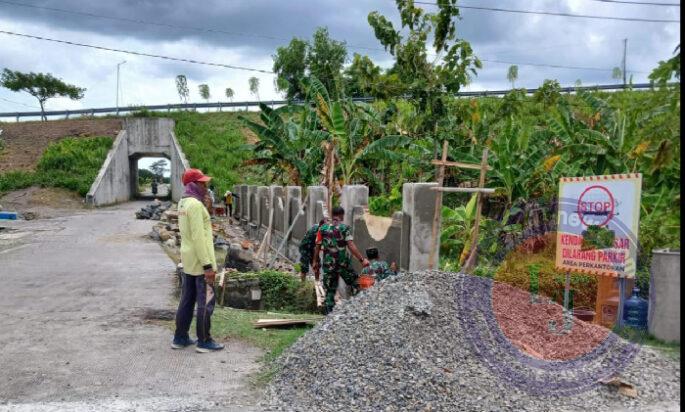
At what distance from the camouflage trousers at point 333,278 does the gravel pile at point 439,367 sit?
181cm

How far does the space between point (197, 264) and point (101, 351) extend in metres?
1.30

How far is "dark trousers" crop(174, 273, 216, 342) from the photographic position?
6520mm

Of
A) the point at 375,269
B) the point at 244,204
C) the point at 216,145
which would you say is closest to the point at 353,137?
the point at 375,269

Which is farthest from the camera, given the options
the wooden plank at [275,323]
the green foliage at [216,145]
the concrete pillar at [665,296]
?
the green foliage at [216,145]

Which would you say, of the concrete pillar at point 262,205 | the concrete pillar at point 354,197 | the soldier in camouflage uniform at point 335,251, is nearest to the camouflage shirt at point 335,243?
the soldier in camouflage uniform at point 335,251

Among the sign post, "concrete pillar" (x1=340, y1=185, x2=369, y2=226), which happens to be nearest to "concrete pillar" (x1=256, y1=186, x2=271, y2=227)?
"concrete pillar" (x1=340, y1=185, x2=369, y2=226)

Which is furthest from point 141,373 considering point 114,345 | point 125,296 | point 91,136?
point 91,136

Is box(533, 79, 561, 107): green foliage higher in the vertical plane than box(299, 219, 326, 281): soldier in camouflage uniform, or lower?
higher

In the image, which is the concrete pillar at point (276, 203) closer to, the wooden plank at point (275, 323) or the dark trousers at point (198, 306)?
the wooden plank at point (275, 323)

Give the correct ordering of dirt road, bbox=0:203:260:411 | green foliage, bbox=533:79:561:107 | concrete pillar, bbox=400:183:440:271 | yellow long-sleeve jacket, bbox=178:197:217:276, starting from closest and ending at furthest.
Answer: dirt road, bbox=0:203:260:411 < yellow long-sleeve jacket, bbox=178:197:217:276 < concrete pillar, bbox=400:183:440:271 < green foliage, bbox=533:79:561:107

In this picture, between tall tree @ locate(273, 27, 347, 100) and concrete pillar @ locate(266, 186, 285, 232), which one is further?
tall tree @ locate(273, 27, 347, 100)

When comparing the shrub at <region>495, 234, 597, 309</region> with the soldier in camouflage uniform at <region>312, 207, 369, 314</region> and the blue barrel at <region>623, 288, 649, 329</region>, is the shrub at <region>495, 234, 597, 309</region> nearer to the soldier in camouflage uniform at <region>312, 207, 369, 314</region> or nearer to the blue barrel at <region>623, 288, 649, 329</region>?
the blue barrel at <region>623, 288, 649, 329</region>

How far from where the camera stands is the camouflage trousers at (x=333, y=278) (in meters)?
8.61

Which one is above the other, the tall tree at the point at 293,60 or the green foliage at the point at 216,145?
the tall tree at the point at 293,60
